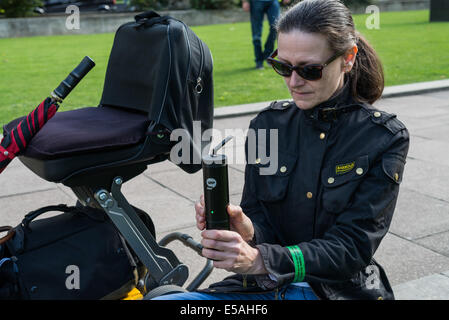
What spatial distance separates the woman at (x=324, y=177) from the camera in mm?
1771

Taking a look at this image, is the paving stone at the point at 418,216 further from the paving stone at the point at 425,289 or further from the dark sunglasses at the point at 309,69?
the dark sunglasses at the point at 309,69

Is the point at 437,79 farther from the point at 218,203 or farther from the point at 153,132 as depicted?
the point at 218,203

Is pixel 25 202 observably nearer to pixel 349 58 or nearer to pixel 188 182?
pixel 188 182

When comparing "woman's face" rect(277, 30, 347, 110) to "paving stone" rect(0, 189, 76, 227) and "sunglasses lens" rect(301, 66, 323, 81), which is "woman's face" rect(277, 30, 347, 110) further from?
"paving stone" rect(0, 189, 76, 227)

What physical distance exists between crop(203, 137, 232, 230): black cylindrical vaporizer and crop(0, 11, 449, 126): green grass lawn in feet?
18.6

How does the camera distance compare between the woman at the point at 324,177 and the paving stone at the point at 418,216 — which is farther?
the paving stone at the point at 418,216

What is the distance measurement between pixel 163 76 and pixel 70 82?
1.21 ft

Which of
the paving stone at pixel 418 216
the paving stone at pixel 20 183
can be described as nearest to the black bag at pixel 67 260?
the paving stone at pixel 418 216

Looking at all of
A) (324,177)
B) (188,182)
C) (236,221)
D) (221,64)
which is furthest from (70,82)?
(221,64)

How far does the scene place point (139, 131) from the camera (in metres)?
2.39

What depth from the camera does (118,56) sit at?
276 cm

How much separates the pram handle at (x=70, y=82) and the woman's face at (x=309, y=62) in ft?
2.90

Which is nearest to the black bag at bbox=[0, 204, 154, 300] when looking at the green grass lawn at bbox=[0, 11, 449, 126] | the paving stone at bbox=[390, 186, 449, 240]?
the paving stone at bbox=[390, 186, 449, 240]

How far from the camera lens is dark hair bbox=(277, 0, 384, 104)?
188 cm
